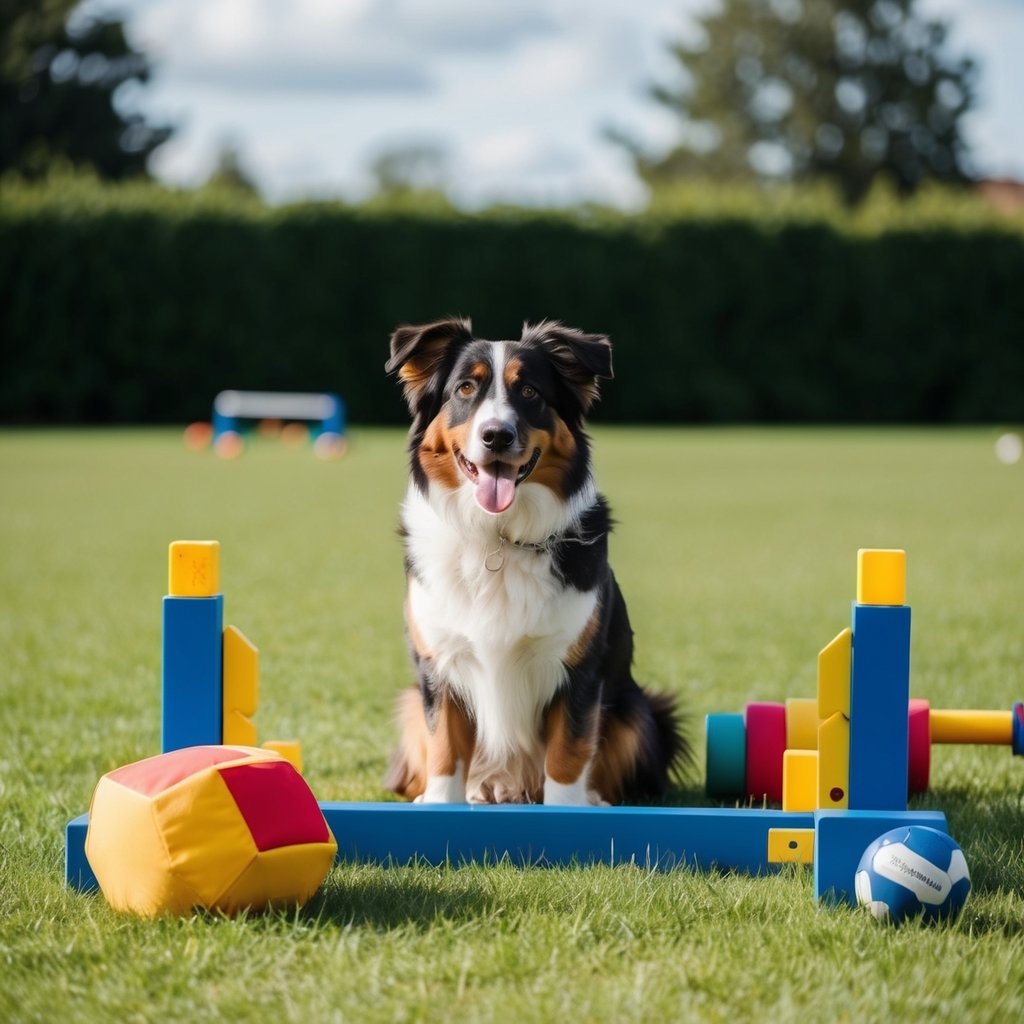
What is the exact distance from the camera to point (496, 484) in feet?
13.2

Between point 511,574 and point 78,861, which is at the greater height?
point 511,574

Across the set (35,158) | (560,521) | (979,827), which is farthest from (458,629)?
(35,158)

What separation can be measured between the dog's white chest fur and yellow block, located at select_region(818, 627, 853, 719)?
2.79 ft

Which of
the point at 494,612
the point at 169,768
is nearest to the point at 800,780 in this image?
the point at 494,612

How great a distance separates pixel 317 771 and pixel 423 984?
2160 mm

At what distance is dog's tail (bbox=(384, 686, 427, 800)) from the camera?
4.46 metres

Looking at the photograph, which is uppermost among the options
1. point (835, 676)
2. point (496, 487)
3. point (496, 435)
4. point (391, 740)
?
point (496, 435)

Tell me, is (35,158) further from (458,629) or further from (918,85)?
(458,629)

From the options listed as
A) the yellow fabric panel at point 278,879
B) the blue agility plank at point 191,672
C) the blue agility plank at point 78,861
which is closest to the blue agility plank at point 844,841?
the yellow fabric panel at point 278,879

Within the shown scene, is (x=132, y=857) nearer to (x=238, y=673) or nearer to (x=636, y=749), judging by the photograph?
(x=238, y=673)

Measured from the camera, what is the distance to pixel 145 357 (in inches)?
1050

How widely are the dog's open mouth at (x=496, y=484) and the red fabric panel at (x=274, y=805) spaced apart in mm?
1057

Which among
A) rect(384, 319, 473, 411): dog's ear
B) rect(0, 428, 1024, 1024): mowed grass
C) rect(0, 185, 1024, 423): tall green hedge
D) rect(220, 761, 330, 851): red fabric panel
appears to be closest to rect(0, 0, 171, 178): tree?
rect(0, 185, 1024, 423): tall green hedge

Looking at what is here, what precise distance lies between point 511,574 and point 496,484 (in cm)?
29
